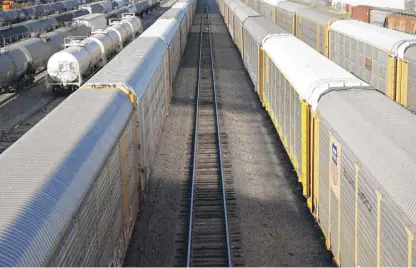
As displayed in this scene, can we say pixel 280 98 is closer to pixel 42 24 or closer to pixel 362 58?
pixel 362 58

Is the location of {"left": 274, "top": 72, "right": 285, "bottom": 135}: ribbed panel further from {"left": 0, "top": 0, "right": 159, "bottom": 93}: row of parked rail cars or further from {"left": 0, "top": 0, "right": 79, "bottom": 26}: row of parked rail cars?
{"left": 0, "top": 0, "right": 79, "bottom": 26}: row of parked rail cars

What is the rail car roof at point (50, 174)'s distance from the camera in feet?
20.8

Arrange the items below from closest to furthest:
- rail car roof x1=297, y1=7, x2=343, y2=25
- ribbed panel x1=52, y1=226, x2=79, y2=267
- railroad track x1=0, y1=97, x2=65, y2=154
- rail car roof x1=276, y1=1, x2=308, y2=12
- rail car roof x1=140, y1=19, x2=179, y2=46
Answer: ribbed panel x1=52, y1=226, x2=79, y2=267 < railroad track x1=0, y1=97, x2=65, y2=154 < rail car roof x1=140, y1=19, x2=179, y2=46 < rail car roof x1=297, y1=7, x2=343, y2=25 < rail car roof x1=276, y1=1, x2=308, y2=12

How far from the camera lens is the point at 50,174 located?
7906 mm

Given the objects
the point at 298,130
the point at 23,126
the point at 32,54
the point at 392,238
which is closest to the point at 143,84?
the point at 298,130

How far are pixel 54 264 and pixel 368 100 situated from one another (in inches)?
273

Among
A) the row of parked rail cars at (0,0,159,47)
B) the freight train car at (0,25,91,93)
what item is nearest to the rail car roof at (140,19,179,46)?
the freight train car at (0,25,91,93)

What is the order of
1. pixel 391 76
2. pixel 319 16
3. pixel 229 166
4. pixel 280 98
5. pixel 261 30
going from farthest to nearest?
pixel 319 16, pixel 261 30, pixel 229 166, pixel 280 98, pixel 391 76

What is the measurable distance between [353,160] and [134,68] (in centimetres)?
917

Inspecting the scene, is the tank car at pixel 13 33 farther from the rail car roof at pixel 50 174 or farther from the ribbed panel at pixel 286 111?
the rail car roof at pixel 50 174

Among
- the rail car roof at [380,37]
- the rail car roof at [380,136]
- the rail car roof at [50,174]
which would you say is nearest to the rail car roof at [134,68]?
the rail car roof at [50,174]

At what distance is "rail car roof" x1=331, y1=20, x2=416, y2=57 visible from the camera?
18.3 meters

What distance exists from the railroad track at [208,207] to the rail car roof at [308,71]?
12.3ft

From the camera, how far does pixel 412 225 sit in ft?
20.8
